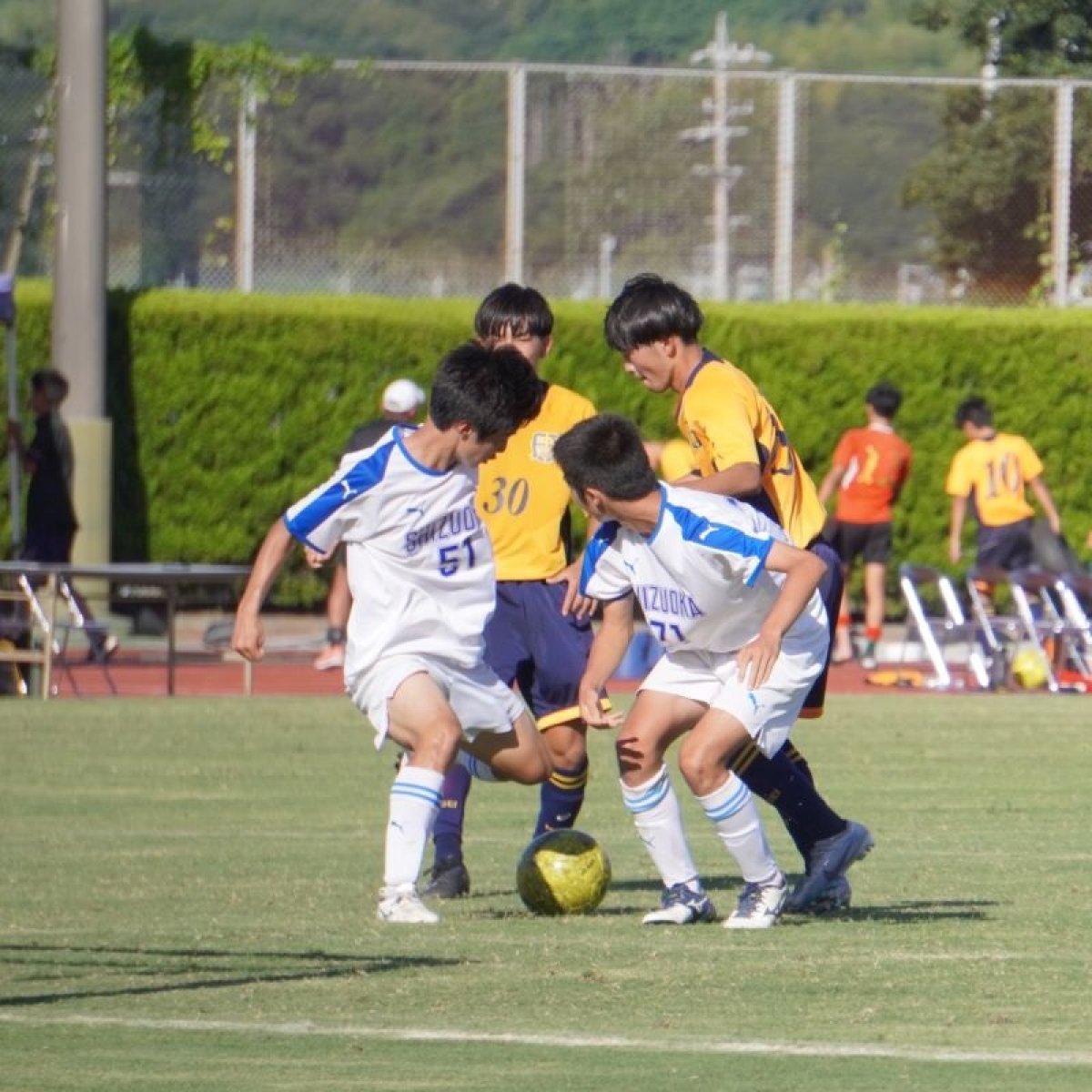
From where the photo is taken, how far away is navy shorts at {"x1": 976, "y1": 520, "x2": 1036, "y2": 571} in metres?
20.9

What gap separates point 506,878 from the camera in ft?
32.6

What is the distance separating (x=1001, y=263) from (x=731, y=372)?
19855 mm

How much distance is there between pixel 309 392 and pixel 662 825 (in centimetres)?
1648

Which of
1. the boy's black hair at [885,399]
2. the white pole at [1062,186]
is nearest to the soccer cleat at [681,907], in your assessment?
the boy's black hair at [885,399]

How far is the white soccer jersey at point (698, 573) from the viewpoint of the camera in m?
7.76

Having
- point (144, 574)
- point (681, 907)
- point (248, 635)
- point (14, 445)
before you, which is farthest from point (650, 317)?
point (14, 445)

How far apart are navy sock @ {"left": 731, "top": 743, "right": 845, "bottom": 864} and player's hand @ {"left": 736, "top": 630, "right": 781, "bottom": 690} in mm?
725

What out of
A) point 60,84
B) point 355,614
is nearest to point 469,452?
point 355,614

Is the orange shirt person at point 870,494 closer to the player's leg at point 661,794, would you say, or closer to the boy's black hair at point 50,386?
the boy's black hair at point 50,386

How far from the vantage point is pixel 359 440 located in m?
18.1

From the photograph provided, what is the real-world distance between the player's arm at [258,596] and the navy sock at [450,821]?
4.52ft

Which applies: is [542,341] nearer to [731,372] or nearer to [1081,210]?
[731,372]

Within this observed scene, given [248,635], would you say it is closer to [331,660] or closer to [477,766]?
[477,766]

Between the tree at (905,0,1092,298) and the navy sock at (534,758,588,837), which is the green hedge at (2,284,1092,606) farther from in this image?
the navy sock at (534,758,588,837)
